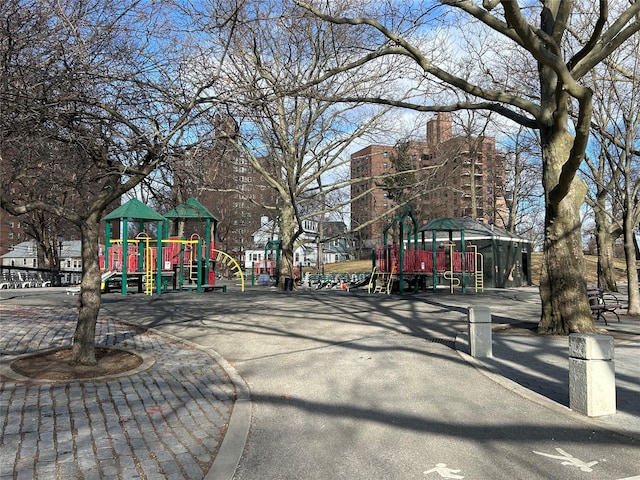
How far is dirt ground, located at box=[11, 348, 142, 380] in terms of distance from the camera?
6.64 metres

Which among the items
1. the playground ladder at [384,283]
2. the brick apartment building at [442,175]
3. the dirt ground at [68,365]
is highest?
the brick apartment building at [442,175]

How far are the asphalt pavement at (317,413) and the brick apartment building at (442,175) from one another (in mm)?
15925

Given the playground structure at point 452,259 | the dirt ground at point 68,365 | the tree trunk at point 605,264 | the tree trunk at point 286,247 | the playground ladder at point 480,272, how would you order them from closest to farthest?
the dirt ground at point 68,365
the playground structure at point 452,259
the tree trunk at point 605,264
the tree trunk at point 286,247
the playground ladder at point 480,272

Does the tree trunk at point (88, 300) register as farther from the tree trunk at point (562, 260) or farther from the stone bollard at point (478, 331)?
the tree trunk at point (562, 260)

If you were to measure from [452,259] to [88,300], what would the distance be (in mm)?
19698

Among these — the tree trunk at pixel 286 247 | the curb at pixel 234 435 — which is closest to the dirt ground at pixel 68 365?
the curb at pixel 234 435

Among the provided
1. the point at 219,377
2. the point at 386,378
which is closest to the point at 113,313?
the point at 219,377

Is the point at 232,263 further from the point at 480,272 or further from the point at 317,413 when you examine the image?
the point at 317,413

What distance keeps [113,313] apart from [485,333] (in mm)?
9671

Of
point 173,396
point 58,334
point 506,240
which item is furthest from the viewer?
point 506,240

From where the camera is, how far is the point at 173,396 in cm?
605

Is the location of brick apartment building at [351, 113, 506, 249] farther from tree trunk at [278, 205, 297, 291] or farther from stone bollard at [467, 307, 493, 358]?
stone bollard at [467, 307, 493, 358]

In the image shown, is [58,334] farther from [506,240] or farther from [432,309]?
[506,240]

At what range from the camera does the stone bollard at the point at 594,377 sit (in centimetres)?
545
